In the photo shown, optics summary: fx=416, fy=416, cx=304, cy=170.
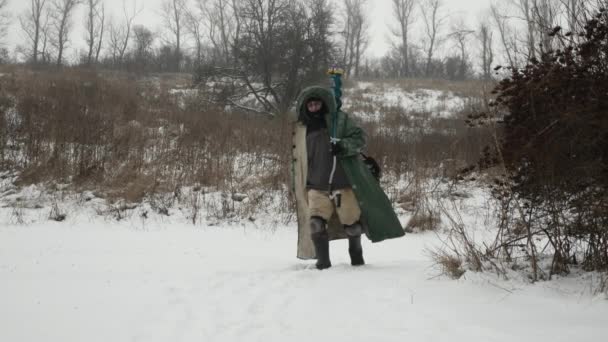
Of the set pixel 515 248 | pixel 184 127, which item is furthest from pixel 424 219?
pixel 184 127

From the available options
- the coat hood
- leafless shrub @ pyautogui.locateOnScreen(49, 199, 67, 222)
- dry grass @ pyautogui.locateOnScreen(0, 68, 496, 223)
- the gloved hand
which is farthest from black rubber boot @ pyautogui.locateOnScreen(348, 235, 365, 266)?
leafless shrub @ pyautogui.locateOnScreen(49, 199, 67, 222)

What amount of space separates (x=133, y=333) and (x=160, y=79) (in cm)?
2159

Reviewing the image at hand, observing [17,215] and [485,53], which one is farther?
[485,53]

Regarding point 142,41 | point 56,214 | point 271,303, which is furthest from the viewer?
point 142,41

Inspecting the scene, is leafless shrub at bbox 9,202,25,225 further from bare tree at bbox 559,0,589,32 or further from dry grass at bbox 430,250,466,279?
bare tree at bbox 559,0,589,32

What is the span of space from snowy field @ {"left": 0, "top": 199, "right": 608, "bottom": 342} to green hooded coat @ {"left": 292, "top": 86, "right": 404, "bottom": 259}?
0.36 meters

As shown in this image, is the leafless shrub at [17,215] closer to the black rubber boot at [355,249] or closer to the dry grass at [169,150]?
the dry grass at [169,150]

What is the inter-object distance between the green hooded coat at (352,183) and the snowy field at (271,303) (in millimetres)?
361

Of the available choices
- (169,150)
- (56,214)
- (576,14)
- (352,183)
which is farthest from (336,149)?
(169,150)

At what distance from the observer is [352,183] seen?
376 cm

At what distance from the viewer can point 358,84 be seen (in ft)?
84.6

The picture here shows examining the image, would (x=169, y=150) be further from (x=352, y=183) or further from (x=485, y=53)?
(x=485, y=53)

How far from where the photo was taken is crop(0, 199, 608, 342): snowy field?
2240 mm

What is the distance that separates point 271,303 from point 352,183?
1360 millimetres
